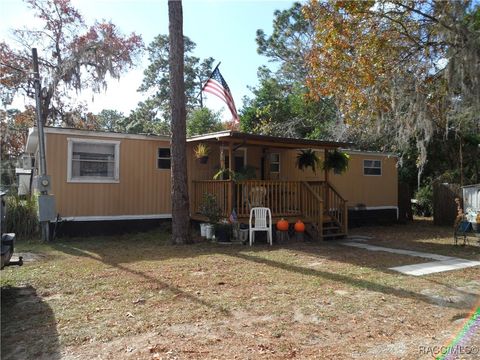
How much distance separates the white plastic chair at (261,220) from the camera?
9695 mm

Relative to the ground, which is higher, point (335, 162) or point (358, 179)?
point (335, 162)

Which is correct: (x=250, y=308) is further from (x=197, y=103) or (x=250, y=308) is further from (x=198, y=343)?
(x=197, y=103)

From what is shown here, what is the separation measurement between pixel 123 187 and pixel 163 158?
4.68 feet

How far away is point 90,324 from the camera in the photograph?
13.1 ft

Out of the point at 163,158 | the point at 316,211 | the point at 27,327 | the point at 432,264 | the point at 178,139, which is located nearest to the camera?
the point at 27,327

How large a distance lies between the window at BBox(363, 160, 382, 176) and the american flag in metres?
5.94

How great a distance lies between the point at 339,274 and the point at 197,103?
32500mm

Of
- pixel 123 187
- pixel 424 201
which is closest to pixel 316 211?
pixel 123 187

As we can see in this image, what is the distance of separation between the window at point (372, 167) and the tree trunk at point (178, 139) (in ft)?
27.6

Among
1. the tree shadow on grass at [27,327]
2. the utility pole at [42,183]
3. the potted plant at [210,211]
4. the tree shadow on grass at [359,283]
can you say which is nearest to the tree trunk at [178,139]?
the potted plant at [210,211]

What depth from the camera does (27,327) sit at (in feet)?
13.0

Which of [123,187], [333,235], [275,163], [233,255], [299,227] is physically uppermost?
[275,163]

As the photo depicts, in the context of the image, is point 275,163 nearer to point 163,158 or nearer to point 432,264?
point 163,158

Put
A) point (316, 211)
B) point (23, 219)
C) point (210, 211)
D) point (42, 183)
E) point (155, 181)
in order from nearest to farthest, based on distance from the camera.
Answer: point (42, 183), point (23, 219), point (210, 211), point (316, 211), point (155, 181)
